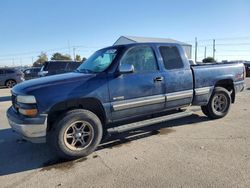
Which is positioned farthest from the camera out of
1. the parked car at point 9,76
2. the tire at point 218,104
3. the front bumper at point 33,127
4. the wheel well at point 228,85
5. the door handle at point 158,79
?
the parked car at point 9,76

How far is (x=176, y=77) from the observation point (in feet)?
17.7

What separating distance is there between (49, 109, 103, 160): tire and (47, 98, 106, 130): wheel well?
0.44ft

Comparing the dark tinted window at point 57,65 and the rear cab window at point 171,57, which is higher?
the rear cab window at point 171,57

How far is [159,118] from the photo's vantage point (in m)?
5.37

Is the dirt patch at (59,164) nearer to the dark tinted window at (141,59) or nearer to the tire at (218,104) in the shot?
the dark tinted window at (141,59)

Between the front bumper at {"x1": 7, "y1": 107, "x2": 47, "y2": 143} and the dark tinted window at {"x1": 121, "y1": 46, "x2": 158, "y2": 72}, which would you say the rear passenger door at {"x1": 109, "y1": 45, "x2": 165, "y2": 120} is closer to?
the dark tinted window at {"x1": 121, "y1": 46, "x2": 158, "y2": 72}

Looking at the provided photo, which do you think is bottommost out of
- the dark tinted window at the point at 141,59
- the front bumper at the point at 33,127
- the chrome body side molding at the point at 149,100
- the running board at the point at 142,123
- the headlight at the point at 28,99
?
the running board at the point at 142,123

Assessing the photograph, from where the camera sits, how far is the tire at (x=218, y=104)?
251 inches

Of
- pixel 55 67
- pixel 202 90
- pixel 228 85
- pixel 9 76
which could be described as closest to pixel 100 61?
pixel 202 90

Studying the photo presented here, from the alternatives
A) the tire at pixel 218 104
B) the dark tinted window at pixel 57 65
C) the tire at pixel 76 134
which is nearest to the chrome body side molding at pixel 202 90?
the tire at pixel 218 104

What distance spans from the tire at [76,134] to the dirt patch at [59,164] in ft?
0.29

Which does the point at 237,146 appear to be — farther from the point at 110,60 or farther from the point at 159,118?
the point at 110,60

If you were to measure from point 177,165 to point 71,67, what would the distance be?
12.3m

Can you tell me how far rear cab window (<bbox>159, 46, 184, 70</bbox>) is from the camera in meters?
5.42
